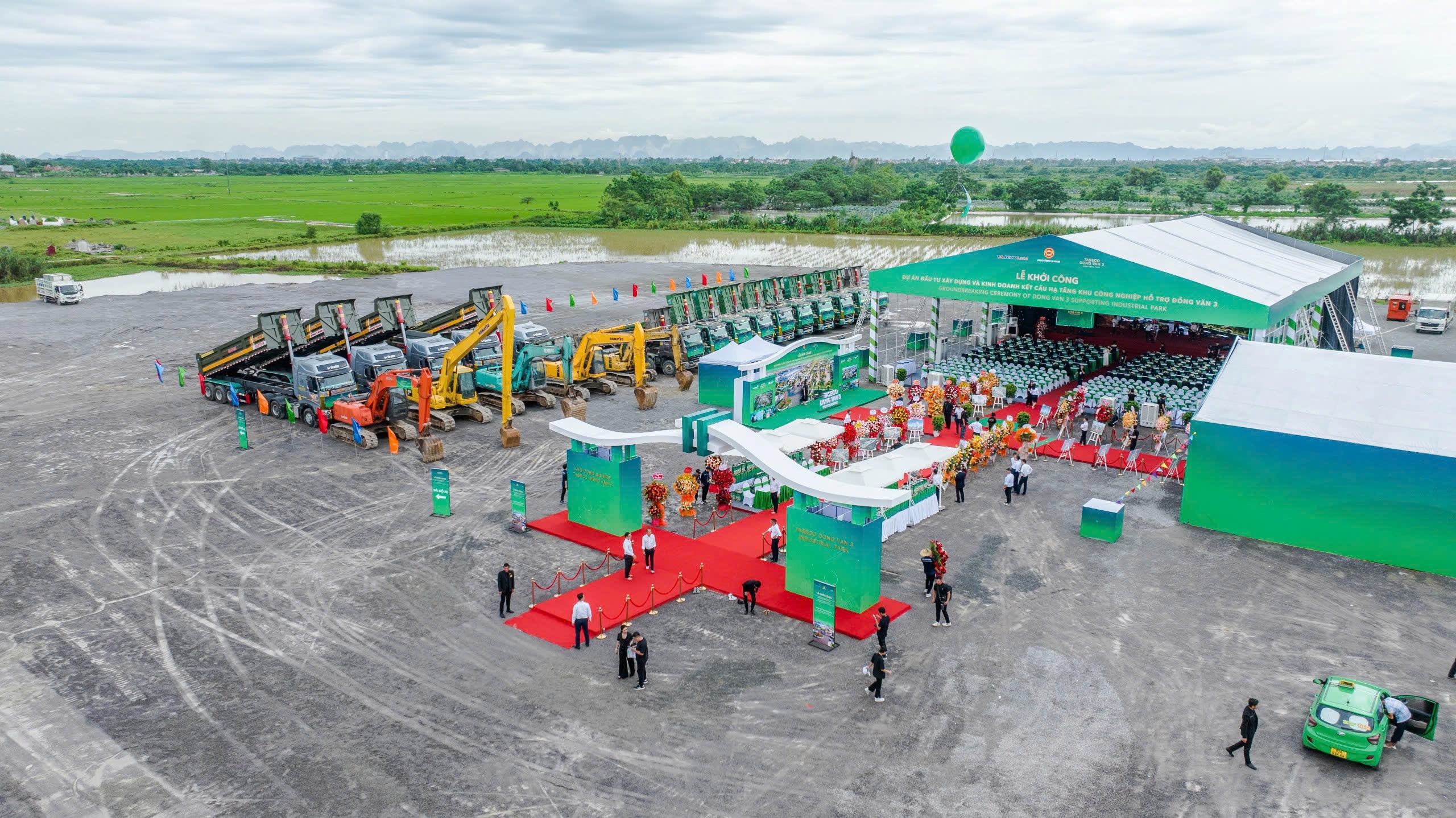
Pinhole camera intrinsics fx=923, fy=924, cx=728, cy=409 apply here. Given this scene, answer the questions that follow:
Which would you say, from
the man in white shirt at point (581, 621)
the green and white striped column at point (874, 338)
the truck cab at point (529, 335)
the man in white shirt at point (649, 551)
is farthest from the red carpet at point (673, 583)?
the green and white striped column at point (874, 338)

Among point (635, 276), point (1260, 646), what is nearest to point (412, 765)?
point (1260, 646)

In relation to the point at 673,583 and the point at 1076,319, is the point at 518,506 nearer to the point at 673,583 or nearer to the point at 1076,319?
the point at 673,583

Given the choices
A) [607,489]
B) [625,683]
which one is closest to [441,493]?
[607,489]

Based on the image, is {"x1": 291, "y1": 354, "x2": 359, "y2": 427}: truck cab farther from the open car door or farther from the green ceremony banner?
the open car door

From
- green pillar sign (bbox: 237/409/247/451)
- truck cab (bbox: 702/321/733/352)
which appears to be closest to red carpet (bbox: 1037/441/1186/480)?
truck cab (bbox: 702/321/733/352)

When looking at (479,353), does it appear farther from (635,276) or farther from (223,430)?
(635,276)

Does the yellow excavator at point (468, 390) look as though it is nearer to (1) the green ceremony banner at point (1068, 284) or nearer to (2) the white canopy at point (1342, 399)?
(1) the green ceremony banner at point (1068, 284)
